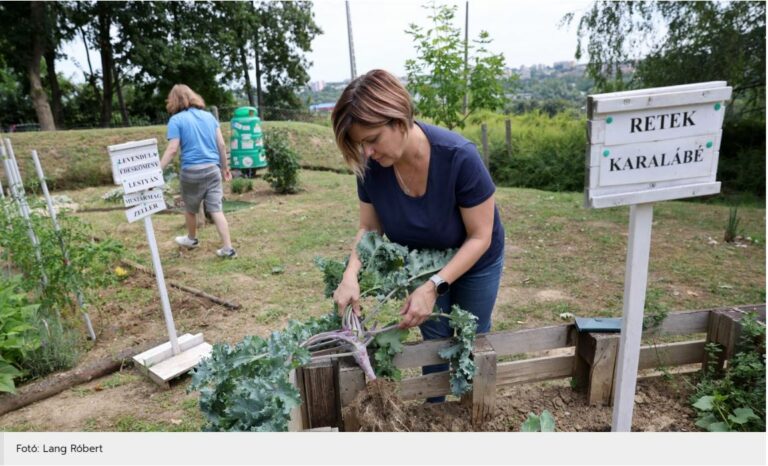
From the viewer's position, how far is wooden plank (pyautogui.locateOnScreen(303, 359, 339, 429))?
1939 millimetres

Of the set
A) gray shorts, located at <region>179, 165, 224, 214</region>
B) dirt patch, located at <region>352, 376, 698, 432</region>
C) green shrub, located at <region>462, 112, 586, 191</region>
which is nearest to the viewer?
dirt patch, located at <region>352, 376, 698, 432</region>

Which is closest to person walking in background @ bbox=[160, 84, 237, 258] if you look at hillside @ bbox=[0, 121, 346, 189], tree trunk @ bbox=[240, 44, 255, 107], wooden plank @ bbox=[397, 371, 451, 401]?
wooden plank @ bbox=[397, 371, 451, 401]

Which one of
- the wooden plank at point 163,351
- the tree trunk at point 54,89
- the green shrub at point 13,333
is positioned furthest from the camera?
the tree trunk at point 54,89

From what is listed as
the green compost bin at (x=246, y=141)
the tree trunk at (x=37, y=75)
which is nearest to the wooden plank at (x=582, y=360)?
the green compost bin at (x=246, y=141)

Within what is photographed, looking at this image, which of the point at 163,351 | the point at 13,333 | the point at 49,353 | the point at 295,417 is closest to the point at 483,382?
the point at 295,417

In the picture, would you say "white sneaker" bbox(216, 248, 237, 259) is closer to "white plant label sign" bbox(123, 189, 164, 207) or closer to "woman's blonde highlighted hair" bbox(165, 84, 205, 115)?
"woman's blonde highlighted hair" bbox(165, 84, 205, 115)

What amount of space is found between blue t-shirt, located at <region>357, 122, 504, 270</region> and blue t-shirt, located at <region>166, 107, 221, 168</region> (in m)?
3.98

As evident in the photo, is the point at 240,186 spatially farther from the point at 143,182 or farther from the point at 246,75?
the point at 246,75

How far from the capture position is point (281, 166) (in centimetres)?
957

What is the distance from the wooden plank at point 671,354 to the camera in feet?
7.42

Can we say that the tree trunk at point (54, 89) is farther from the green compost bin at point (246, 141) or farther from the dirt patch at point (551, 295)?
the dirt patch at point (551, 295)

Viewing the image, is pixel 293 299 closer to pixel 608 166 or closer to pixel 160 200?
pixel 160 200

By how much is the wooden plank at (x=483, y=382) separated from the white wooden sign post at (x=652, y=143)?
76cm

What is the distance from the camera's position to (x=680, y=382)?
231 centimetres
